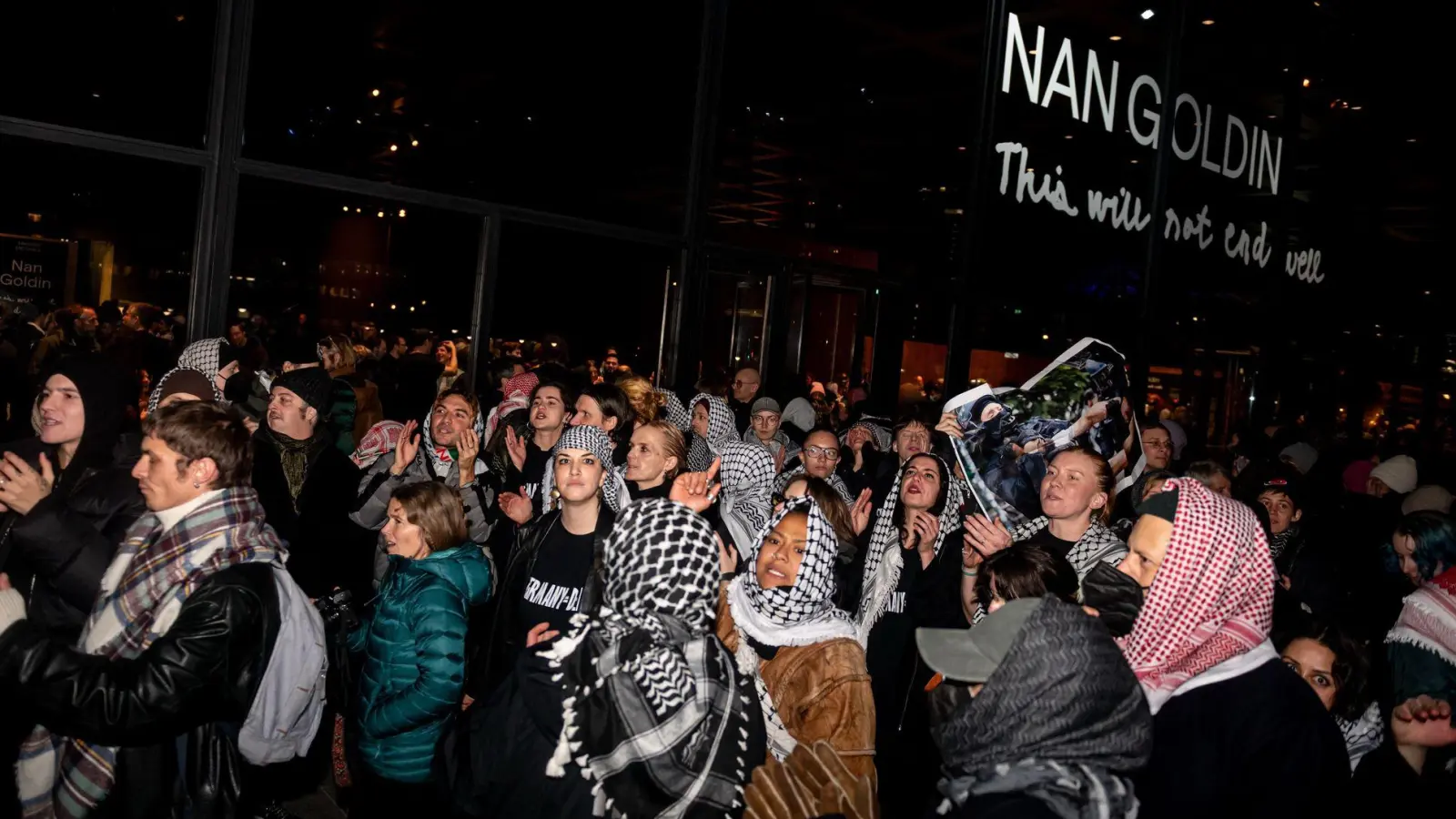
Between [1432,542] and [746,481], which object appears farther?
[746,481]

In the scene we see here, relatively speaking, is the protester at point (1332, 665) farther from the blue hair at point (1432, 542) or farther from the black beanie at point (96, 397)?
the black beanie at point (96, 397)

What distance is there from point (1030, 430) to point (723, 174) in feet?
16.3

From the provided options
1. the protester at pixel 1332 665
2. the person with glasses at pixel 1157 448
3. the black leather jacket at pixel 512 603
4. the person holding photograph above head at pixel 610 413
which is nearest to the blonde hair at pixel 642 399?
the person holding photograph above head at pixel 610 413

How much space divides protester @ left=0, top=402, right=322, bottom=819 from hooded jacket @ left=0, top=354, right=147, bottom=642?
0.20 m

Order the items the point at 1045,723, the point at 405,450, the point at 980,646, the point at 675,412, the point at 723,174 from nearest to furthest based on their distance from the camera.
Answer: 1. the point at 1045,723
2. the point at 980,646
3. the point at 405,450
4. the point at 675,412
5. the point at 723,174

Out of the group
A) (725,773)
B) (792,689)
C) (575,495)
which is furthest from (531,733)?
(575,495)

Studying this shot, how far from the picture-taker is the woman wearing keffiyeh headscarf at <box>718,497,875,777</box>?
329cm

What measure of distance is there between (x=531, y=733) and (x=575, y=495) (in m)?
1.57

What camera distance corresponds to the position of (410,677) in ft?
12.4

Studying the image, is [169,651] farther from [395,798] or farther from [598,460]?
[598,460]

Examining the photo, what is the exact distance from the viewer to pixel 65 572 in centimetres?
309

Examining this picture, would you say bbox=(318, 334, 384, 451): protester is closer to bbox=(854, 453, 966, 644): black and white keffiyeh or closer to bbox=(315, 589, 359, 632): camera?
bbox=(315, 589, 359, 632): camera

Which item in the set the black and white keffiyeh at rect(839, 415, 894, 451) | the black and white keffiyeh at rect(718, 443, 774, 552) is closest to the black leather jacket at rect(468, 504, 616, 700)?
the black and white keffiyeh at rect(718, 443, 774, 552)

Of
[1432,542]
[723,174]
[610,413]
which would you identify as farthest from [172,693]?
[723,174]
